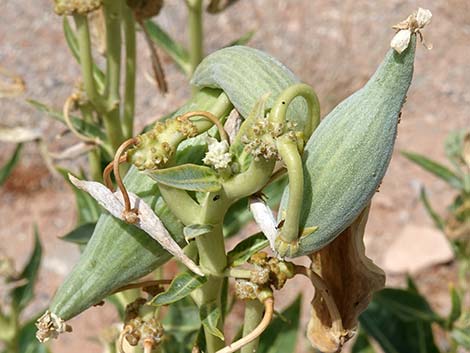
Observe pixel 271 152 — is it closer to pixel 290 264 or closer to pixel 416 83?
pixel 290 264

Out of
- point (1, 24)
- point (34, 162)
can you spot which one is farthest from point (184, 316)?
point (1, 24)

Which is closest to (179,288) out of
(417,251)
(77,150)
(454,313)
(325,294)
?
(325,294)

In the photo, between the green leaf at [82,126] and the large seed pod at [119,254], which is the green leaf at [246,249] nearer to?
the large seed pod at [119,254]

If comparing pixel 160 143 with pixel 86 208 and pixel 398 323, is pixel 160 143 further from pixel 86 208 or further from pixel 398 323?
pixel 398 323

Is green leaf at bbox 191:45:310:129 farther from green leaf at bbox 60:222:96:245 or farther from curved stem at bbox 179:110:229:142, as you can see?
green leaf at bbox 60:222:96:245

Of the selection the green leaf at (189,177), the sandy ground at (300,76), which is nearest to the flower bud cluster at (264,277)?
the green leaf at (189,177)

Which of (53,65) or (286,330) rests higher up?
(286,330)
